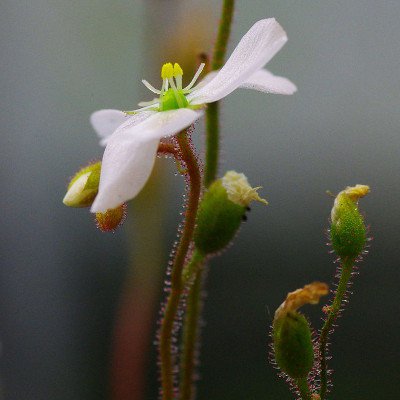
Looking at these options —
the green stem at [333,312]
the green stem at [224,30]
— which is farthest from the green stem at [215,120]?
the green stem at [333,312]

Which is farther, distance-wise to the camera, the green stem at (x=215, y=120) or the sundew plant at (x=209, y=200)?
the green stem at (x=215, y=120)

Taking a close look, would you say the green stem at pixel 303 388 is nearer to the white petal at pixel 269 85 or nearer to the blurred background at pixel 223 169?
the white petal at pixel 269 85

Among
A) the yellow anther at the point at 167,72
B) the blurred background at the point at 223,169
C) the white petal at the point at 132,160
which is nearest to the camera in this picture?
the white petal at the point at 132,160

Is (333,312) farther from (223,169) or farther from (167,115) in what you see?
(223,169)

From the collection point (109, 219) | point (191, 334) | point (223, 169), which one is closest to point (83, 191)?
point (109, 219)

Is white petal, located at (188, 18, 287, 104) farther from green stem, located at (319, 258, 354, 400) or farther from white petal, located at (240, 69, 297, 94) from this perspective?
green stem, located at (319, 258, 354, 400)

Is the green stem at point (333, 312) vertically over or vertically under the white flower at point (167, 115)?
under

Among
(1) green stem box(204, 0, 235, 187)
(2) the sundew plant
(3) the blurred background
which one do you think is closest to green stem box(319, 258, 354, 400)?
(2) the sundew plant
